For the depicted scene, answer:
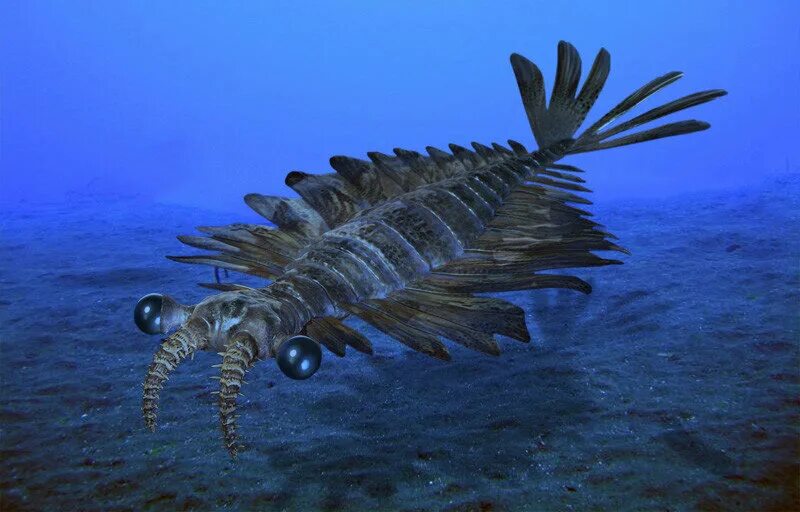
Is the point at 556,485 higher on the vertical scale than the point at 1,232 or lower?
lower

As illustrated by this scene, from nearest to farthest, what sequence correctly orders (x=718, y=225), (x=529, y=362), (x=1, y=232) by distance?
(x=529, y=362)
(x=718, y=225)
(x=1, y=232)

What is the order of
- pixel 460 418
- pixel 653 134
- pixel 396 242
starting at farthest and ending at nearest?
pixel 653 134, pixel 396 242, pixel 460 418

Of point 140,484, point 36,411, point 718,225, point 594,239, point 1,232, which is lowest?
point 718,225

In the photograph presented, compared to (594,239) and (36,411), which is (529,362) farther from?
(36,411)

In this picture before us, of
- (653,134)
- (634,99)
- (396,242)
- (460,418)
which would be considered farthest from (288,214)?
(634,99)

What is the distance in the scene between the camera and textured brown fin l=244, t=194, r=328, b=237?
10.6 feet

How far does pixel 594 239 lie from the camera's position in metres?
3.04

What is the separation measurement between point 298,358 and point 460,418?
3.69 feet

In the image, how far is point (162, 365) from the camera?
203 cm

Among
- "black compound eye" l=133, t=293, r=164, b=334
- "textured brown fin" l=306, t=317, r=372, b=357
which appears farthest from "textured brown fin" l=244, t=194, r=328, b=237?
"black compound eye" l=133, t=293, r=164, b=334

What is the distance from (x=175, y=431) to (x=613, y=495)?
2.10 meters

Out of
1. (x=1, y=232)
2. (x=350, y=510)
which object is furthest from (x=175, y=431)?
(x=1, y=232)

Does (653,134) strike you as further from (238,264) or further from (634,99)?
(238,264)

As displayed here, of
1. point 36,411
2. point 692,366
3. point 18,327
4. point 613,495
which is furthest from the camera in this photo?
point 18,327
